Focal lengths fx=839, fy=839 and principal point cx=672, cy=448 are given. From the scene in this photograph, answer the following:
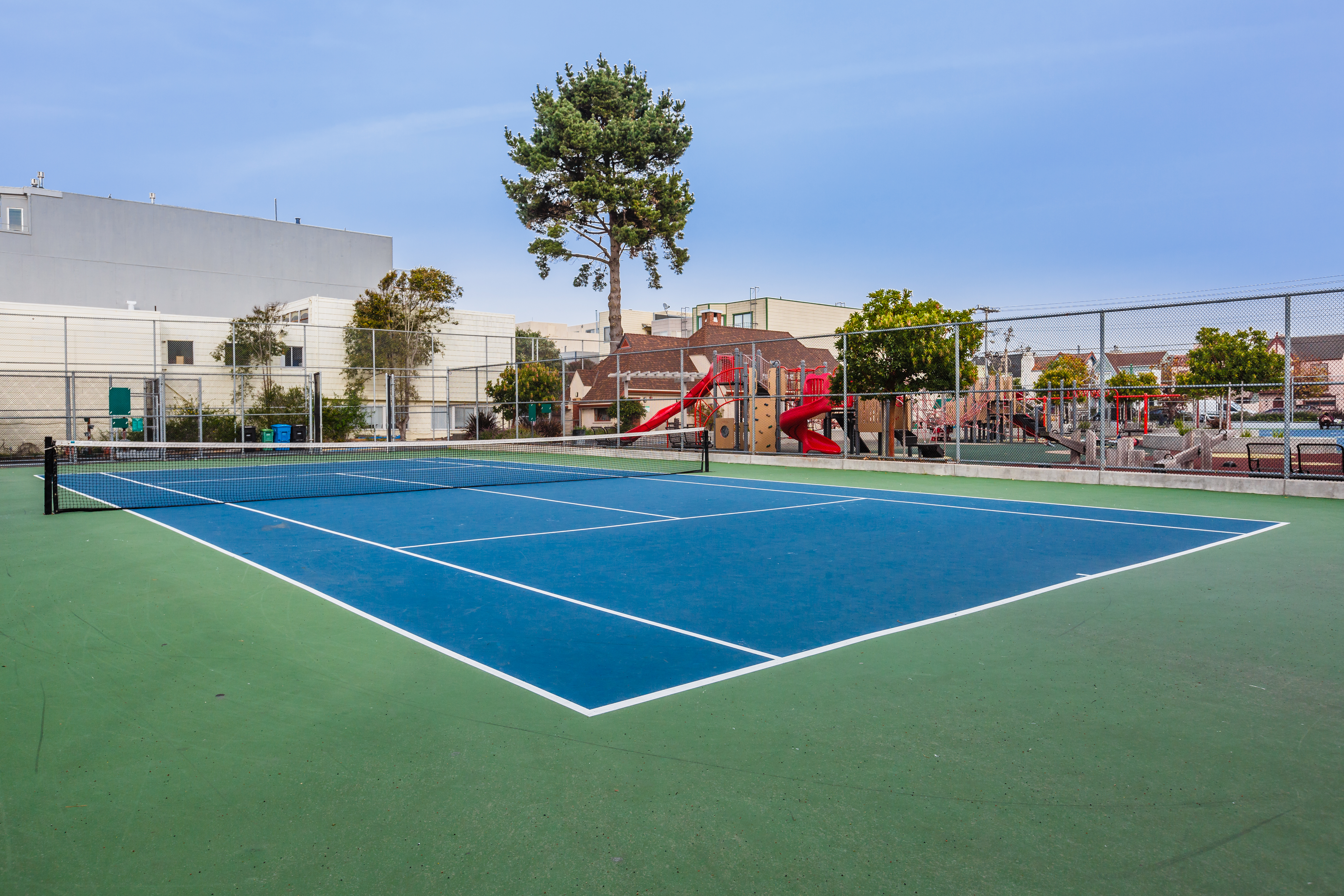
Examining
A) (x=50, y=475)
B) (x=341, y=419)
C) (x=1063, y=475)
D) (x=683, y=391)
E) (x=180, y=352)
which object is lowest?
(x=1063, y=475)

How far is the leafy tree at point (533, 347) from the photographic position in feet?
127

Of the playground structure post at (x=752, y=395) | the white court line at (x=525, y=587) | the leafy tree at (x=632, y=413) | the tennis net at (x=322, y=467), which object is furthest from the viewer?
the leafy tree at (x=632, y=413)

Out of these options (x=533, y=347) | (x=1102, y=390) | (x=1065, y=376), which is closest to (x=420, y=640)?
(x=1102, y=390)

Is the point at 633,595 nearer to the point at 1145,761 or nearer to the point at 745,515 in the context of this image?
the point at 1145,761

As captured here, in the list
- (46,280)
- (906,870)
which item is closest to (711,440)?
(906,870)

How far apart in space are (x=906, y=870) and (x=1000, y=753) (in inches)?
40.9

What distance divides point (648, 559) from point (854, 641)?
295 cm

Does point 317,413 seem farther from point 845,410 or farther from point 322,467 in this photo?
point 845,410

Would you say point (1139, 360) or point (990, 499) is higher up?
point (1139, 360)

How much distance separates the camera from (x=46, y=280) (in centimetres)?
4547

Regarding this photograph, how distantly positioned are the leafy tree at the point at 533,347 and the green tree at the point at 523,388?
714mm

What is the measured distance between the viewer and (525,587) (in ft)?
21.1

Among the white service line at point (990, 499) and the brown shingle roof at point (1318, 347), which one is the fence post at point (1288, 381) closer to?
the brown shingle roof at point (1318, 347)

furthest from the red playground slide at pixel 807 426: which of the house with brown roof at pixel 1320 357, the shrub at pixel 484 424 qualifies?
the shrub at pixel 484 424
